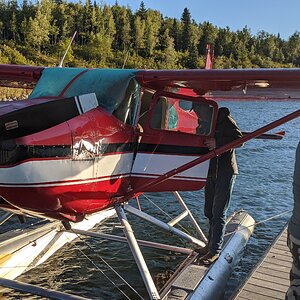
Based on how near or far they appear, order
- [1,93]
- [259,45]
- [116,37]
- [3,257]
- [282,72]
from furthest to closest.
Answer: [259,45] < [116,37] < [1,93] < [3,257] < [282,72]

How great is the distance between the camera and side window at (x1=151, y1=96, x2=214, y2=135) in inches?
183

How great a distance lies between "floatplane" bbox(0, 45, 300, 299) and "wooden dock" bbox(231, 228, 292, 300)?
17.6 inches

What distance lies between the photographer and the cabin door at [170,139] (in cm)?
452

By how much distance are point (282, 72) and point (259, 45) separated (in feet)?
401

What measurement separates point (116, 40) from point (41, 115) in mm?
88567

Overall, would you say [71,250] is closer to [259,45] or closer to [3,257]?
[3,257]

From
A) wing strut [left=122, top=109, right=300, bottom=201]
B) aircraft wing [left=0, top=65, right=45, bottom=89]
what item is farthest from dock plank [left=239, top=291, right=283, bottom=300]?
aircraft wing [left=0, top=65, right=45, bottom=89]

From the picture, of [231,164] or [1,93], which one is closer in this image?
[231,164]

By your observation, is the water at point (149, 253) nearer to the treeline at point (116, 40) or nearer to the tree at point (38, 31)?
the treeline at point (116, 40)

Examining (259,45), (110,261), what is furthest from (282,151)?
(259,45)

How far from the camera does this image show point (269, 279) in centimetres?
473

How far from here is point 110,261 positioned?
6484 millimetres

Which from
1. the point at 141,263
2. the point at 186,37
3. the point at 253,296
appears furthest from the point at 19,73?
the point at 186,37

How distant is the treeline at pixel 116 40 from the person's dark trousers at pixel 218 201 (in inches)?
1979
